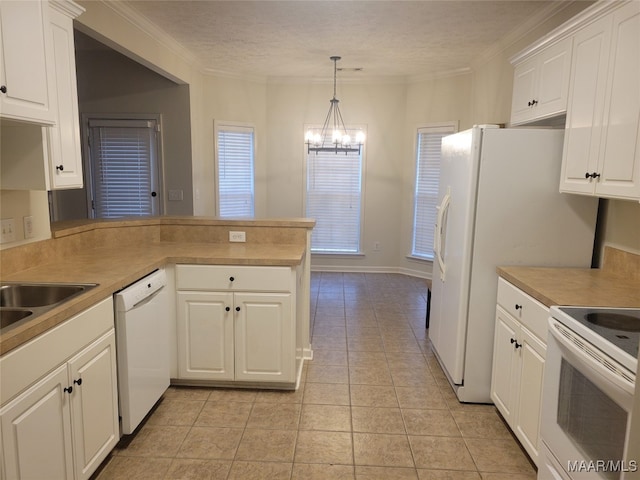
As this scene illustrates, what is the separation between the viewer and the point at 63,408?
1711 mm

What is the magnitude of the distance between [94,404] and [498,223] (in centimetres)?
236

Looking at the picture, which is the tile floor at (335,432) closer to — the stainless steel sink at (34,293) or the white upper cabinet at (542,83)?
the stainless steel sink at (34,293)

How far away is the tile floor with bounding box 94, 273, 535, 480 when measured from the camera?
7.08 ft

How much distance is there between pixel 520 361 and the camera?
2281 mm

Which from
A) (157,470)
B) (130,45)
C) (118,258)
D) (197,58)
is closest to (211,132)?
(197,58)

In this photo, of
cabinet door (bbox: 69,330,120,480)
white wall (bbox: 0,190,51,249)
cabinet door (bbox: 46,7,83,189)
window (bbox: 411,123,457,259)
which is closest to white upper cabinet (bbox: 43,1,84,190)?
cabinet door (bbox: 46,7,83,189)

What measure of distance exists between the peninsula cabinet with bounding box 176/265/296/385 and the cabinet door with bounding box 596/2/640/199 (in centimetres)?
180

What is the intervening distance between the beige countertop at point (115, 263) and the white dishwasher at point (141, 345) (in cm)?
9

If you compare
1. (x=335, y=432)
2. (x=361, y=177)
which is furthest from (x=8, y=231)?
(x=361, y=177)

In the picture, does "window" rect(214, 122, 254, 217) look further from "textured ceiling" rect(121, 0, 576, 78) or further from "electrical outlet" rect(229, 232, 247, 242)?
"electrical outlet" rect(229, 232, 247, 242)

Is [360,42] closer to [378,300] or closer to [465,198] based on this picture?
[465,198]

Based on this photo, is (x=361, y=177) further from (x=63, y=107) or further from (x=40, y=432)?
(x=40, y=432)

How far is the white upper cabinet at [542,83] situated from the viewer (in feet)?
8.02

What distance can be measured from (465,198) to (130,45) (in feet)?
9.88
